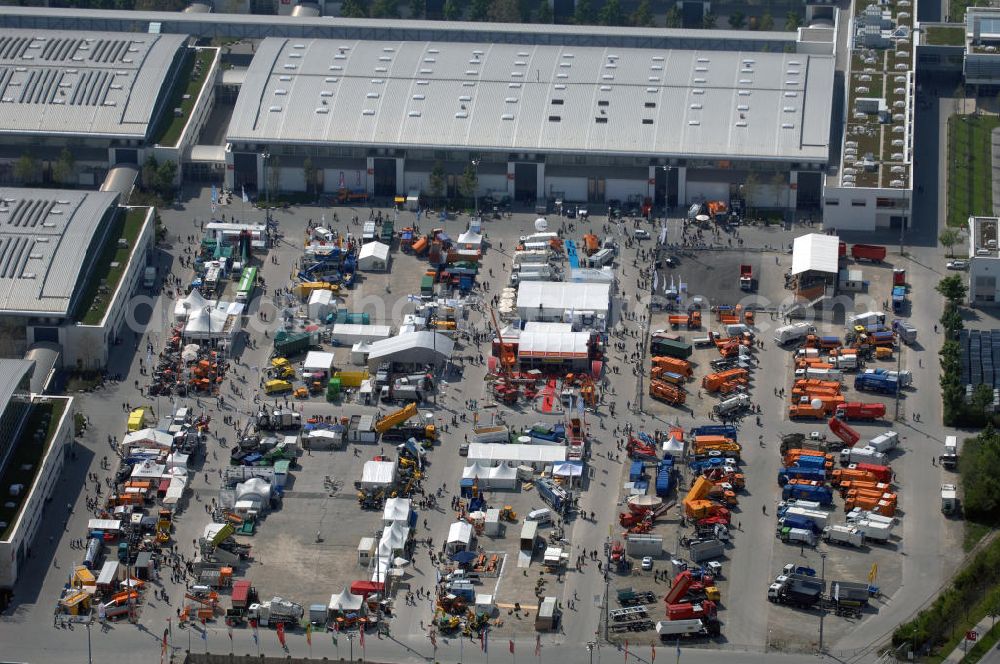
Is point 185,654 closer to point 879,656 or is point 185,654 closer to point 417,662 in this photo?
point 417,662

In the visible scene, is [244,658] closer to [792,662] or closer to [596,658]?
[596,658]

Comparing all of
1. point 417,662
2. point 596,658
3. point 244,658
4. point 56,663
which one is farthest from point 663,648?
point 56,663

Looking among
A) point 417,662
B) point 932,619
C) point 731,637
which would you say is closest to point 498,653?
point 417,662

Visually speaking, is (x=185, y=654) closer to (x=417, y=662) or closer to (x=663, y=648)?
(x=417, y=662)

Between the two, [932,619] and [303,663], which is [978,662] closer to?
[932,619]

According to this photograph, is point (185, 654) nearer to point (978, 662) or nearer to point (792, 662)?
point (792, 662)
